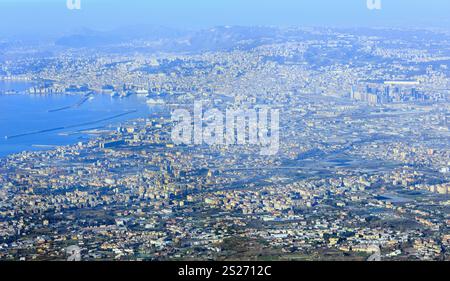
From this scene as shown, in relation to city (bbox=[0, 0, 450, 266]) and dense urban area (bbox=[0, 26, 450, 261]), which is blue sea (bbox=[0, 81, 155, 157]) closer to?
city (bbox=[0, 0, 450, 266])

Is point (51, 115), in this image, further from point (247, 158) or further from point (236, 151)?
point (247, 158)

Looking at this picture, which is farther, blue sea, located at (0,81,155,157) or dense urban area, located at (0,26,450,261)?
blue sea, located at (0,81,155,157)

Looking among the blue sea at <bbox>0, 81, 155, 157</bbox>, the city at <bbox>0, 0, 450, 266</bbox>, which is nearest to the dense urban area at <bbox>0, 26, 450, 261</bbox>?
the city at <bbox>0, 0, 450, 266</bbox>

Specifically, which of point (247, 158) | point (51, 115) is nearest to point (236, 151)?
point (247, 158)

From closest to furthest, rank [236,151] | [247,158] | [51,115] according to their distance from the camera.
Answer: [247,158], [236,151], [51,115]

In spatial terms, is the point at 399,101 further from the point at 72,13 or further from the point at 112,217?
the point at 112,217

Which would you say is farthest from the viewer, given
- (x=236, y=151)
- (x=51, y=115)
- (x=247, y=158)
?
(x=51, y=115)

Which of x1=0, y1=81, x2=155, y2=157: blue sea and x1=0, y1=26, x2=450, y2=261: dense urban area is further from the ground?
x1=0, y1=26, x2=450, y2=261: dense urban area
